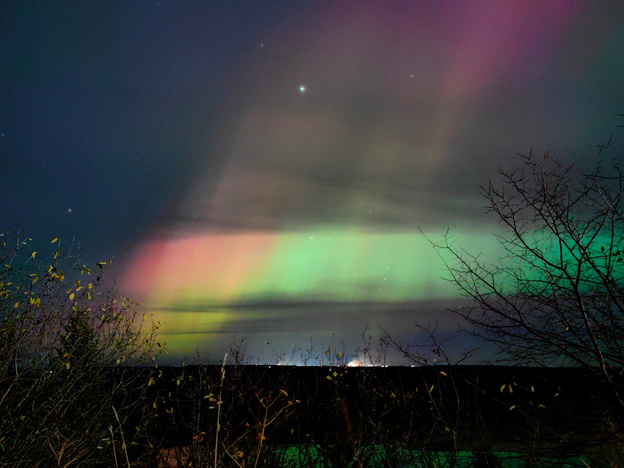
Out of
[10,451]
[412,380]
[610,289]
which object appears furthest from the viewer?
[412,380]

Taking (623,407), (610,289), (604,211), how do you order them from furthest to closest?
(604,211) < (610,289) < (623,407)

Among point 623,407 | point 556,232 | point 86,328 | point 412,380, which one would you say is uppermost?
point 412,380

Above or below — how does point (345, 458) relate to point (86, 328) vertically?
below

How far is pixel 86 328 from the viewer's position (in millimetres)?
8406

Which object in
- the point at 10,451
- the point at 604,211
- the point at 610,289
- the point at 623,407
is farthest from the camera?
the point at 10,451

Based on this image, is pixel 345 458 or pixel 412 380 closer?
pixel 345 458

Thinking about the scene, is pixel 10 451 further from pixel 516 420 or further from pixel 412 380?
pixel 516 420

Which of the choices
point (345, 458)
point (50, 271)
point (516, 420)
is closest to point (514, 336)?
point (345, 458)

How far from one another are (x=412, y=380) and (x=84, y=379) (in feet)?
52.5

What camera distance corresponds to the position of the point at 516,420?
2178 cm

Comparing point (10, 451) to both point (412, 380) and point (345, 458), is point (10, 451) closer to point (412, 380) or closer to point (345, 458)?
point (345, 458)

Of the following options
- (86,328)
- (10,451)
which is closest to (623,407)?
(10,451)

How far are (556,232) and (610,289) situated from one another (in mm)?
640

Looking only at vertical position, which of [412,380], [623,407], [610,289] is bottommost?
[623,407]
